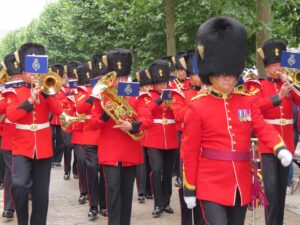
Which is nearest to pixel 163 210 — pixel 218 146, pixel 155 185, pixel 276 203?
pixel 155 185

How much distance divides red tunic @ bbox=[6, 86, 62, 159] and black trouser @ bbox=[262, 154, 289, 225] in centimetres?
239

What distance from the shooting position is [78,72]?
10.0 metres

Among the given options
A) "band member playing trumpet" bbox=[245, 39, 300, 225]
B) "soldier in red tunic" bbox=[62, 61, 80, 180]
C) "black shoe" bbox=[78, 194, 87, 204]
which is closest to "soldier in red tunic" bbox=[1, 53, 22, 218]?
"black shoe" bbox=[78, 194, 87, 204]

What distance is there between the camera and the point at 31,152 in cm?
669

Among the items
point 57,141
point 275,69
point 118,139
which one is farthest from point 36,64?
point 57,141

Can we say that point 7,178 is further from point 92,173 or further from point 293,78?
point 293,78

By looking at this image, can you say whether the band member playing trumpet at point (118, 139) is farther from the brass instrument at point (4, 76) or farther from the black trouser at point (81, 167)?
the black trouser at point (81, 167)

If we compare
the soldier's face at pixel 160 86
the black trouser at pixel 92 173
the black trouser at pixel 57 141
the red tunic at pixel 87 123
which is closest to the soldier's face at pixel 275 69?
the soldier's face at pixel 160 86

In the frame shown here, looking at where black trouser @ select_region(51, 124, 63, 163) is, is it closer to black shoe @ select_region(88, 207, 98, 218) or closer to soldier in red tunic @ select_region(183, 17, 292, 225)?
black shoe @ select_region(88, 207, 98, 218)

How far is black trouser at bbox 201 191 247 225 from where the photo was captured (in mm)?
4781

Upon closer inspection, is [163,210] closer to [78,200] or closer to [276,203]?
[78,200]

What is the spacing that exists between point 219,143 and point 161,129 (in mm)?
3674

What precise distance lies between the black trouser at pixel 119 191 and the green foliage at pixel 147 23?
362 cm

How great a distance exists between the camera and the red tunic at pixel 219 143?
16.0ft
